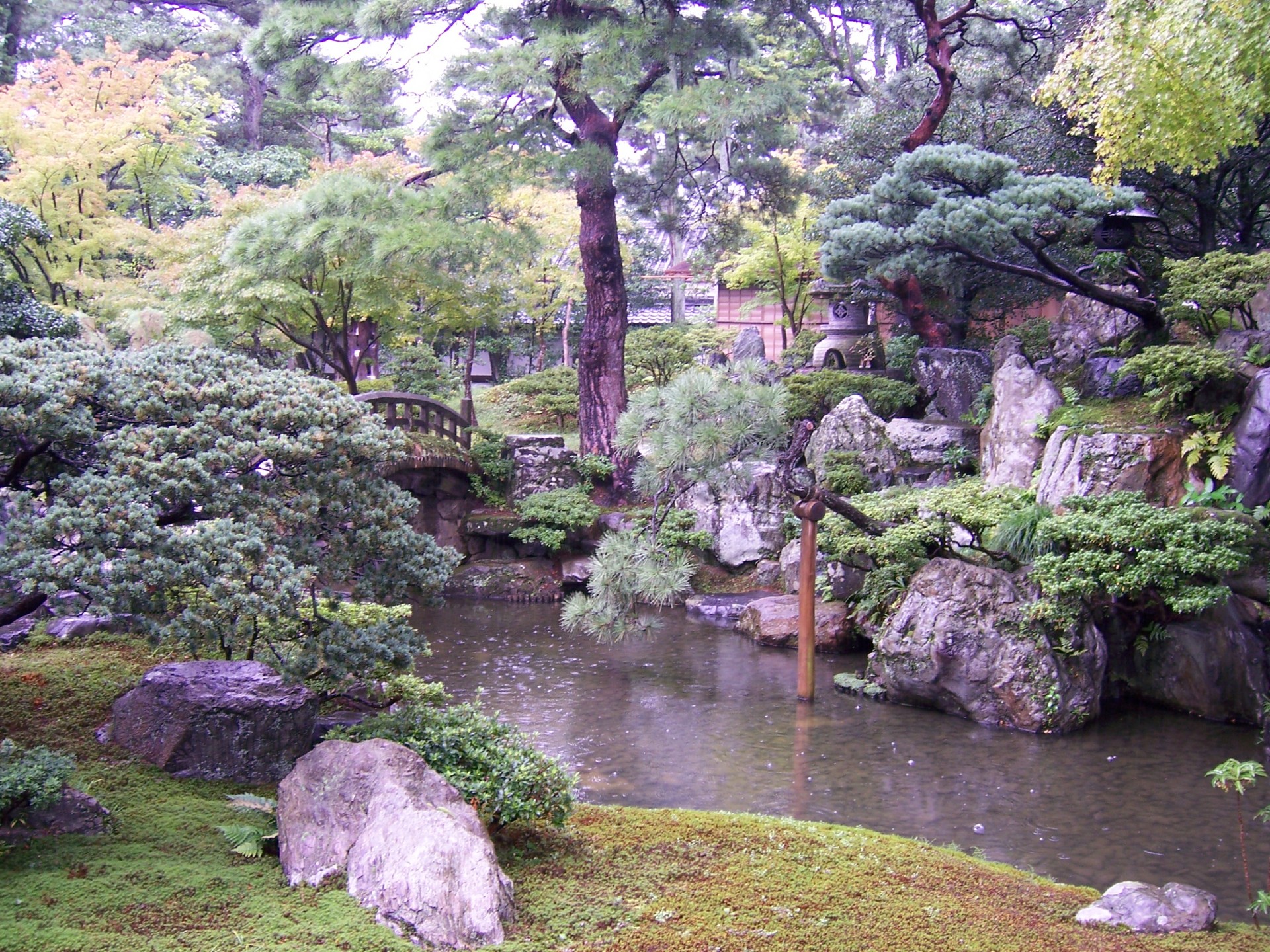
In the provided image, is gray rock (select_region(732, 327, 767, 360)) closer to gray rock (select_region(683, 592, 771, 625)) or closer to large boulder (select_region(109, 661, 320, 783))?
gray rock (select_region(683, 592, 771, 625))

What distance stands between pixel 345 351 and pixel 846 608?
959 centimetres

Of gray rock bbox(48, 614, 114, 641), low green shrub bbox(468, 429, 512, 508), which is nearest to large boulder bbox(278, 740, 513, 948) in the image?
gray rock bbox(48, 614, 114, 641)

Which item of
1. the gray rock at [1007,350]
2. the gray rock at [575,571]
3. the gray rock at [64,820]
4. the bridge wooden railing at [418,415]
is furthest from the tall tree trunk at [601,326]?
the gray rock at [64,820]

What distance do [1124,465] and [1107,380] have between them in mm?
2956

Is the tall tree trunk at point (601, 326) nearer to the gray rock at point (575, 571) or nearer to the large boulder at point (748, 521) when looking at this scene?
the gray rock at point (575, 571)

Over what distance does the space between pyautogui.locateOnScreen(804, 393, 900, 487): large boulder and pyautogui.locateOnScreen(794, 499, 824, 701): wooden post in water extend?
419 centimetres

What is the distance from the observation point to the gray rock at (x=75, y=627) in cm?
759

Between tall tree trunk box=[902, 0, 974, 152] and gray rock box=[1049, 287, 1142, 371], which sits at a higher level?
tall tree trunk box=[902, 0, 974, 152]

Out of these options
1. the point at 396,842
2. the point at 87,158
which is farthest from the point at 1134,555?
the point at 87,158

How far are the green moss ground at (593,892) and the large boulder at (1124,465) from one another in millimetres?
6541

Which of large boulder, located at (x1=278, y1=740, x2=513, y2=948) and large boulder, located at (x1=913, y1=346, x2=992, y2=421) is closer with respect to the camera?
large boulder, located at (x1=278, y1=740, x2=513, y2=948)

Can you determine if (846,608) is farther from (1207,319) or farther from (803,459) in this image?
(1207,319)

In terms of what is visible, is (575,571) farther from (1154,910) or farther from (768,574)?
(1154,910)

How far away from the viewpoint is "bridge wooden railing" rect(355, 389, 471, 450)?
15344 mm
